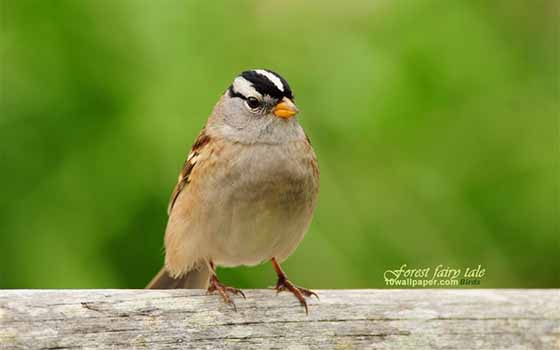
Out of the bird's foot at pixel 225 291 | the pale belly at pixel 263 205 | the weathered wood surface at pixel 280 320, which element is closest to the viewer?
the weathered wood surface at pixel 280 320

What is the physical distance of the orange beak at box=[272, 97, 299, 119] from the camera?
123 inches

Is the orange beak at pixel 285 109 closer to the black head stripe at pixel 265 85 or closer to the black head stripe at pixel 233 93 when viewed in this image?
the black head stripe at pixel 265 85

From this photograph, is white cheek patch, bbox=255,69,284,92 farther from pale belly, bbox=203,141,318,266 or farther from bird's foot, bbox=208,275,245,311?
bird's foot, bbox=208,275,245,311

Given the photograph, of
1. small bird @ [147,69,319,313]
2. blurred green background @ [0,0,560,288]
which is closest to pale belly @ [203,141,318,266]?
small bird @ [147,69,319,313]

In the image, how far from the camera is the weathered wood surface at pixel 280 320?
2.44 meters

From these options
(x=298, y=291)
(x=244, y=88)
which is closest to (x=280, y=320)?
(x=298, y=291)

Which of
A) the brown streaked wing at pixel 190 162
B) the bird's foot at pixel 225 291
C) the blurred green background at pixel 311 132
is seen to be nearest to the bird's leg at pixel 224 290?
the bird's foot at pixel 225 291

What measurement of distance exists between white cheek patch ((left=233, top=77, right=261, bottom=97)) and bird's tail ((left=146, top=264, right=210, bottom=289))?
1.92 feet

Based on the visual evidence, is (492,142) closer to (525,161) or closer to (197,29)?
(525,161)

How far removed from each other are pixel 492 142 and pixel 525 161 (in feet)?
0.45

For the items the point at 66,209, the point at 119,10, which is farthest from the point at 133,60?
the point at 66,209

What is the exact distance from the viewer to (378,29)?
3.81 m

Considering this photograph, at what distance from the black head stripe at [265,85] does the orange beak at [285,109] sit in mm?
19

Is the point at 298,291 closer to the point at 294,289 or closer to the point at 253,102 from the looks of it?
the point at 294,289
